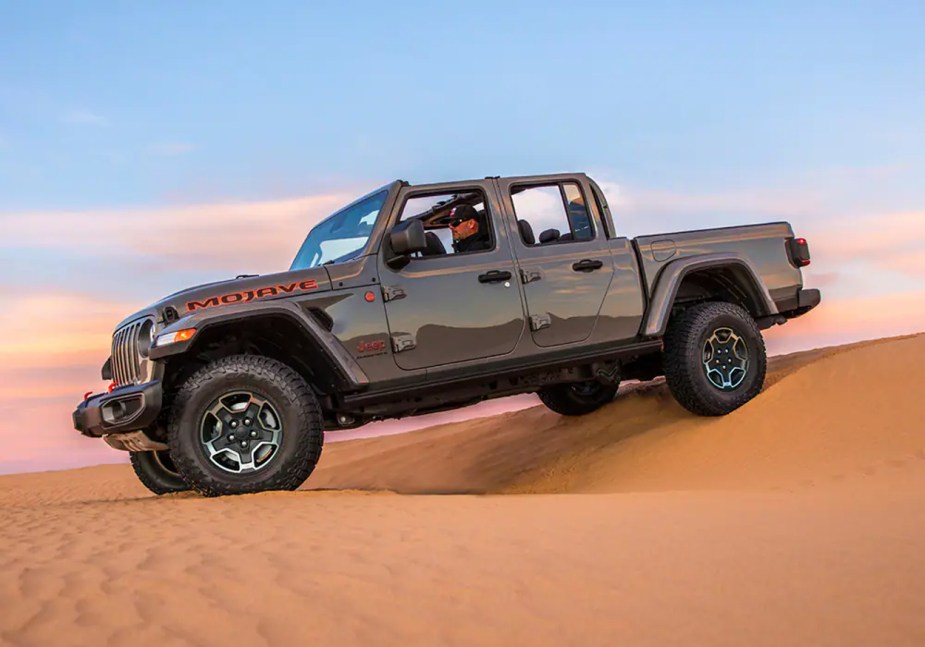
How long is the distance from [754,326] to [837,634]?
19.4 feet

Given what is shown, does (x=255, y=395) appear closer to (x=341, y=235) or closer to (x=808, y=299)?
(x=341, y=235)

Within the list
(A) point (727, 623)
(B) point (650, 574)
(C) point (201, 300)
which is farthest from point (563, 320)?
(A) point (727, 623)

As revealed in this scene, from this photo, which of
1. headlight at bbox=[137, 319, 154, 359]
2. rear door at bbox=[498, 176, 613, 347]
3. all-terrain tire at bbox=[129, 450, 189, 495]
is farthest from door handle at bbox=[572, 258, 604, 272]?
all-terrain tire at bbox=[129, 450, 189, 495]

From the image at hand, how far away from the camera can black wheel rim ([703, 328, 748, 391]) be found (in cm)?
819

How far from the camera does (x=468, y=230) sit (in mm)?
7332

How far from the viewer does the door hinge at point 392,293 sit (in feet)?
21.3

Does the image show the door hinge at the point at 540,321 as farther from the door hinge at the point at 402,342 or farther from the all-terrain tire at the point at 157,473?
the all-terrain tire at the point at 157,473

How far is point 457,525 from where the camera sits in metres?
4.38

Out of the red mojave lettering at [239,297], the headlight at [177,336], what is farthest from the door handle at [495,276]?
the headlight at [177,336]

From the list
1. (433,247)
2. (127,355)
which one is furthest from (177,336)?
(433,247)

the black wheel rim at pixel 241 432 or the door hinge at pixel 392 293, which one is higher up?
the door hinge at pixel 392 293

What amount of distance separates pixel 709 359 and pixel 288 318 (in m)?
4.05

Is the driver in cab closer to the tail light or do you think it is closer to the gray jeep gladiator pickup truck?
the gray jeep gladiator pickup truck

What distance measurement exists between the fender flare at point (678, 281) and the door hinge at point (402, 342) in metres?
2.25
